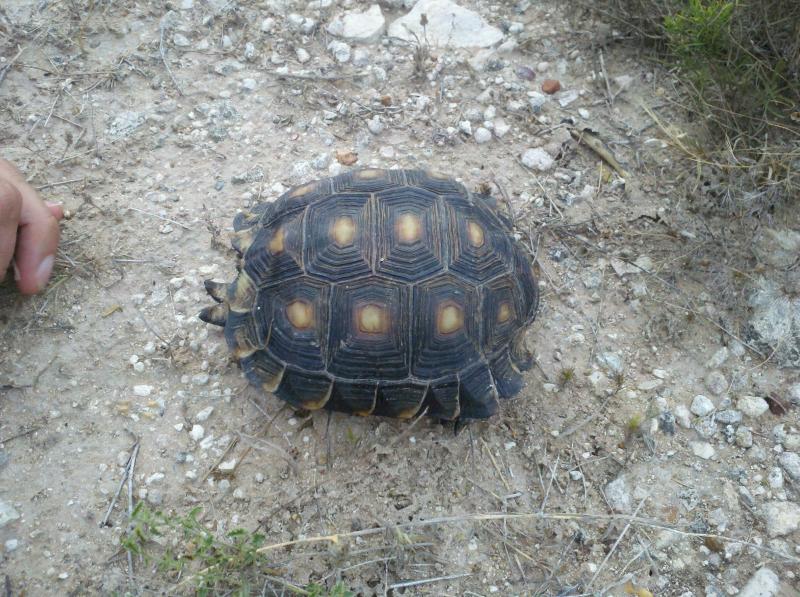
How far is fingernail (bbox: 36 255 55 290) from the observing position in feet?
9.25

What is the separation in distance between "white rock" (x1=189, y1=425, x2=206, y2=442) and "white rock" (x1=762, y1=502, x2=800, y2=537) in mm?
2323

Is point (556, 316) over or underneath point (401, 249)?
underneath

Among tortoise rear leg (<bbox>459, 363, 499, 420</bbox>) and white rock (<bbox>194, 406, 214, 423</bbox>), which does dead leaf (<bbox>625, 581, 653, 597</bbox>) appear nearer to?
tortoise rear leg (<bbox>459, 363, 499, 420</bbox>)

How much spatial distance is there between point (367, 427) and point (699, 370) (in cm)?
156

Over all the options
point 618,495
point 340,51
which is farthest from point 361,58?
point 618,495

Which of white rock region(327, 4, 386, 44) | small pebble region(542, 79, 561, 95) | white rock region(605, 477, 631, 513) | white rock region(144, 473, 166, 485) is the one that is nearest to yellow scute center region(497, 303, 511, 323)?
white rock region(605, 477, 631, 513)

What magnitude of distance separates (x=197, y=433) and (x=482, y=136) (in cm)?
222

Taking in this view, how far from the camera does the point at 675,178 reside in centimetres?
335

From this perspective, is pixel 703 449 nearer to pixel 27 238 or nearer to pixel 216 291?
pixel 216 291

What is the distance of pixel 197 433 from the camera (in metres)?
2.62

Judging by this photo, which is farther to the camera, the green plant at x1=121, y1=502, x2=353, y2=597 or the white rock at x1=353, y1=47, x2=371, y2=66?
the white rock at x1=353, y1=47, x2=371, y2=66

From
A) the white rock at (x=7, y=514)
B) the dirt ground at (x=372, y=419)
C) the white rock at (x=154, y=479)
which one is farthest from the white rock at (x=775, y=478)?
the white rock at (x=7, y=514)

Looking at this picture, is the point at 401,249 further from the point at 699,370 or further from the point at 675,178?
the point at 675,178

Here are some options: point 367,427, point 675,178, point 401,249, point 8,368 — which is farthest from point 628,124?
point 8,368
